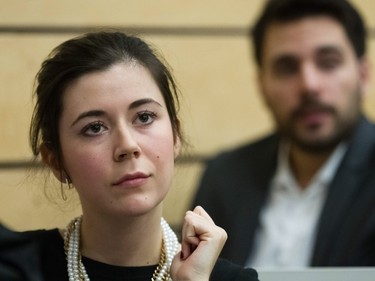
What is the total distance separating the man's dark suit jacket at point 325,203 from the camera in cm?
245

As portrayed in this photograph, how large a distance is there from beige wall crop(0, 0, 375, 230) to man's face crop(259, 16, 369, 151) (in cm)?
31

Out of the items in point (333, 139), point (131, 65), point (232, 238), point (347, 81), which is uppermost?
point (131, 65)

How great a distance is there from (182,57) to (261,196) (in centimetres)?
61

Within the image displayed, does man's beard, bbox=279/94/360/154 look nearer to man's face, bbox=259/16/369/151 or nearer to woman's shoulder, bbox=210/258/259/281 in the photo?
man's face, bbox=259/16/369/151

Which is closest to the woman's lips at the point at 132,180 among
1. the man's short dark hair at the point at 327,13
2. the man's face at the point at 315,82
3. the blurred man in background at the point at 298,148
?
the blurred man in background at the point at 298,148

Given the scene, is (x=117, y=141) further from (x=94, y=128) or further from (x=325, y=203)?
(x=325, y=203)

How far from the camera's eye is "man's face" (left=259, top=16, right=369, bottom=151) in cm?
278

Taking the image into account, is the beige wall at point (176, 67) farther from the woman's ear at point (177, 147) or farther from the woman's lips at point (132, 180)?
the woman's lips at point (132, 180)

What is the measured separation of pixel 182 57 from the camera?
3092 mm

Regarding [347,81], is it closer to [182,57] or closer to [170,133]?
[182,57]

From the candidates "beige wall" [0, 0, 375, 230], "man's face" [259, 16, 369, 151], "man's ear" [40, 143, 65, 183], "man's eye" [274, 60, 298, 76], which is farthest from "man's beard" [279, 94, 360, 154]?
"man's ear" [40, 143, 65, 183]

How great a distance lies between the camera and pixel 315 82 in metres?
2.76

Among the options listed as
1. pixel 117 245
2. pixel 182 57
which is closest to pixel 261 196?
pixel 182 57

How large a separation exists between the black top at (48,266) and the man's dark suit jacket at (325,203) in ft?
2.88
